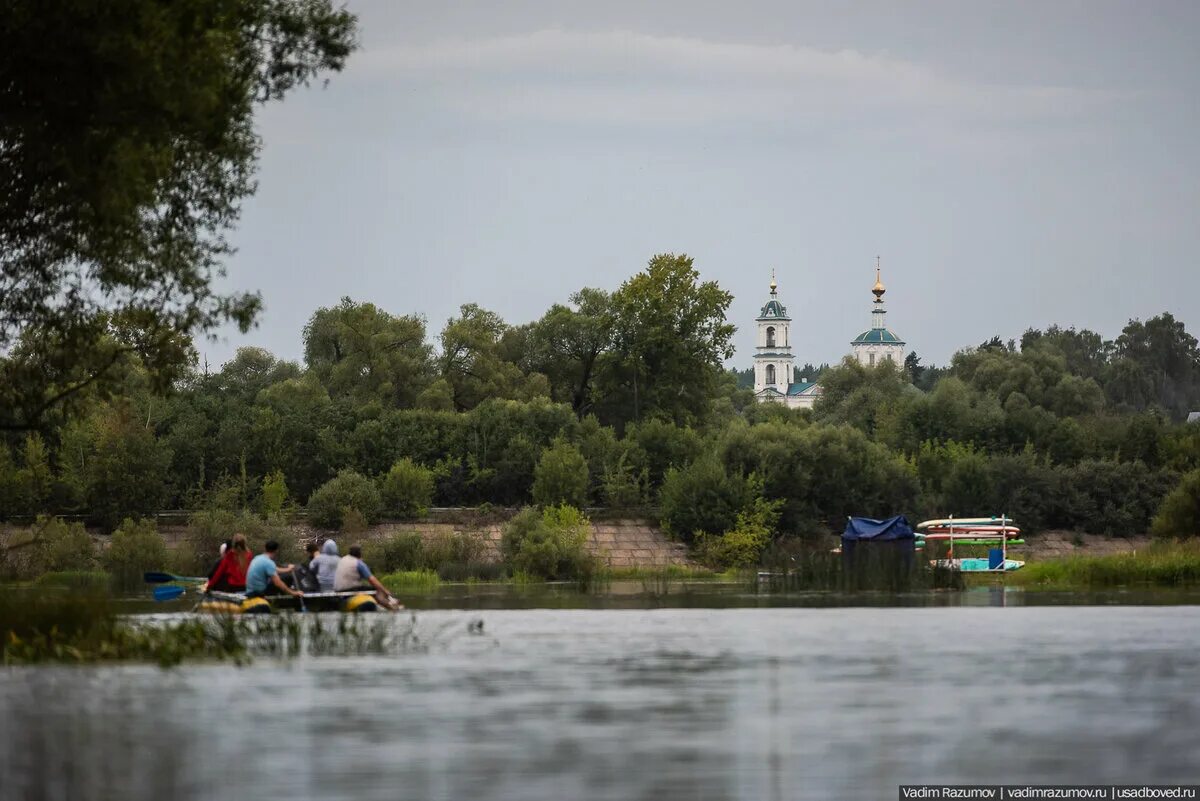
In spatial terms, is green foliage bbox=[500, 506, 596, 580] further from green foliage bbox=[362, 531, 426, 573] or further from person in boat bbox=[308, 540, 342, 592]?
person in boat bbox=[308, 540, 342, 592]

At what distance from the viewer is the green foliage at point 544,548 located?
7112 centimetres

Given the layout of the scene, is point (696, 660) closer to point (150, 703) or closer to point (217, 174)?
point (150, 703)

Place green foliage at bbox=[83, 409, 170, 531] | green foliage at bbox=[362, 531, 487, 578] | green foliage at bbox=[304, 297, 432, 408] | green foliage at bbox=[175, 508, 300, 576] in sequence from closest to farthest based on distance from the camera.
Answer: green foliage at bbox=[362, 531, 487, 578] < green foliage at bbox=[175, 508, 300, 576] < green foliage at bbox=[83, 409, 170, 531] < green foliage at bbox=[304, 297, 432, 408]

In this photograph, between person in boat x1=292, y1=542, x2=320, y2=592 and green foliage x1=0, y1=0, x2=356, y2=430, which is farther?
person in boat x1=292, y1=542, x2=320, y2=592

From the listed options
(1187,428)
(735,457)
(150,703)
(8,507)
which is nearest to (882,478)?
(735,457)

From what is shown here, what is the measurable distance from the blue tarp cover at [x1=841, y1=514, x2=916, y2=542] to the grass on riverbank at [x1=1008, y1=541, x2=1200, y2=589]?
9659 mm

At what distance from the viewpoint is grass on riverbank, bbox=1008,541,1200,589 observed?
54562 millimetres

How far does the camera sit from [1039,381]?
150 metres

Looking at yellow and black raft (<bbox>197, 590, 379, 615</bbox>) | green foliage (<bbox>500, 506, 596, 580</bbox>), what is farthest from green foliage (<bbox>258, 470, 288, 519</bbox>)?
yellow and black raft (<bbox>197, 590, 379, 615</bbox>)

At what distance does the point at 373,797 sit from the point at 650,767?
2437 mm

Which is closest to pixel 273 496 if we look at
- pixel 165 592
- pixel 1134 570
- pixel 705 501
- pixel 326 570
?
pixel 705 501

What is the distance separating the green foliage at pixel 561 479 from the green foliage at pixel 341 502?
23.5 feet

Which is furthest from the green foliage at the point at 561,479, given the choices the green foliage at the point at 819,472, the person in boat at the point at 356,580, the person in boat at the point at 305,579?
the person in boat at the point at 356,580

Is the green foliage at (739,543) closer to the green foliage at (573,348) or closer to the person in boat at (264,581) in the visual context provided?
the green foliage at (573,348)
